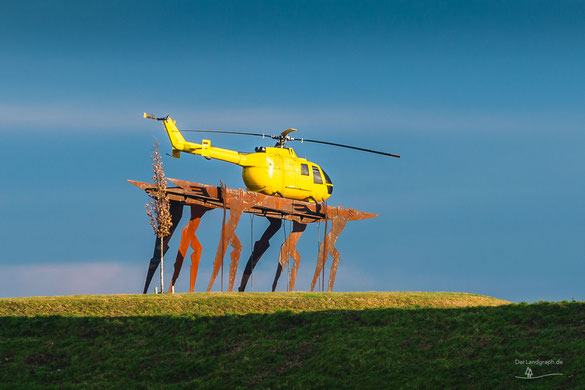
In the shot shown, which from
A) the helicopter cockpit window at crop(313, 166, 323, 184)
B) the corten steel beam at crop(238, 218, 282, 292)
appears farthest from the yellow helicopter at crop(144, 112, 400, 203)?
the corten steel beam at crop(238, 218, 282, 292)

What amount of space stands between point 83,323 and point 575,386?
18.1 meters

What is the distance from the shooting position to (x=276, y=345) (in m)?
24.6

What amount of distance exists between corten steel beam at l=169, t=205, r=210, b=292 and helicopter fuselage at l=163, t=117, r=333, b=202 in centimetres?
312

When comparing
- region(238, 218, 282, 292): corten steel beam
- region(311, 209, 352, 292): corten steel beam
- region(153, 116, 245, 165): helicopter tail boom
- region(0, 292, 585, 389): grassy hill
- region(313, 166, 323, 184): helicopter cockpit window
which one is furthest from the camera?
region(313, 166, 323, 184): helicopter cockpit window

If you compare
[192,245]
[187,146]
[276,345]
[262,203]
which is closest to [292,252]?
[262,203]

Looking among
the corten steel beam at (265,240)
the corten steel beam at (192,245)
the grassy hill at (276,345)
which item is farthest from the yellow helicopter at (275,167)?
the grassy hill at (276,345)

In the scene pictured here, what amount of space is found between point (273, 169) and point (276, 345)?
16024mm

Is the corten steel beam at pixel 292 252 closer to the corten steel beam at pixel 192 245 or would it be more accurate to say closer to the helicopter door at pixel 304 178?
the helicopter door at pixel 304 178

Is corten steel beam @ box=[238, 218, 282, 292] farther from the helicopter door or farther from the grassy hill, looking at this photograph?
the grassy hill

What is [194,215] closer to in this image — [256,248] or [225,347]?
[256,248]

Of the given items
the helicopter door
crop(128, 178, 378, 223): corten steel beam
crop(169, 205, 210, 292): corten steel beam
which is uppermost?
the helicopter door

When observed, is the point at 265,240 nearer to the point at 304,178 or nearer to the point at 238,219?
the point at 304,178

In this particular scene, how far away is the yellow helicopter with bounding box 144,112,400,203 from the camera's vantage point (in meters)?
36.5

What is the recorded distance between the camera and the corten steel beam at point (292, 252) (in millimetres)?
40969
